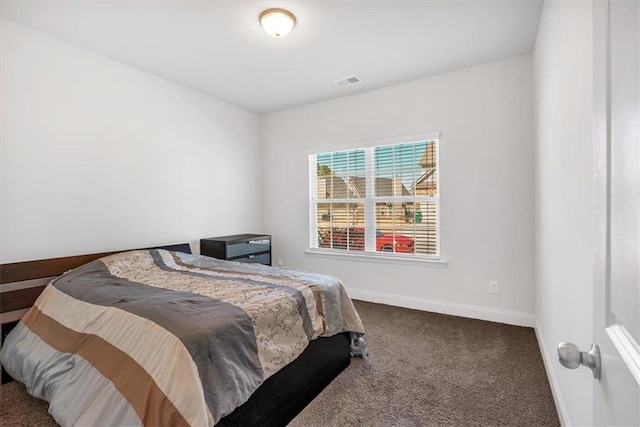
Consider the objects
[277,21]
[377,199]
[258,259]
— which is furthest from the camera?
[258,259]

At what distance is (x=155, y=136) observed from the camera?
A: 3391 millimetres

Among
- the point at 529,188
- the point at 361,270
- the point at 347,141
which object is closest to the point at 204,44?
the point at 347,141

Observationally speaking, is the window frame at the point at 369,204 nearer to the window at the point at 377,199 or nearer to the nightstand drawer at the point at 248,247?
the window at the point at 377,199

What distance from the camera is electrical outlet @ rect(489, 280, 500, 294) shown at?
10.4ft

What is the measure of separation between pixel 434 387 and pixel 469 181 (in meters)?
2.10

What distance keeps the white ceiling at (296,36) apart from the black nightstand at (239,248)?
6.03 feet

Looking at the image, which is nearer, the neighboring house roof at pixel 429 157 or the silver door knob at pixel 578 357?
the silver door knob at pixel 578 357

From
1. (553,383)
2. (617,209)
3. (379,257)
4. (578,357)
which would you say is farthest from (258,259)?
(617,209)

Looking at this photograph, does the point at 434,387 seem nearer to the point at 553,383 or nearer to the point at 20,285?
the point at 553,383

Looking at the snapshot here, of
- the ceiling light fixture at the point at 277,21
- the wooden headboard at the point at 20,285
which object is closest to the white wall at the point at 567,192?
the ceiling light fixture at the point at 277,21

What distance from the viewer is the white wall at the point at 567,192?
4.08 ft

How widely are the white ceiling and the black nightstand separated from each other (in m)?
1.84

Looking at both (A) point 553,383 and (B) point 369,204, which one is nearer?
(A) point 553,383

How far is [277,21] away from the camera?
2322mm
